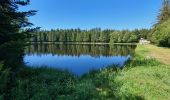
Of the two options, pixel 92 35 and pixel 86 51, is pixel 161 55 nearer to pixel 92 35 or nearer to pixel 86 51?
pixel 86 51

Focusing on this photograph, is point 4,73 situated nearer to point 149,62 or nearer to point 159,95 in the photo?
point 159,95

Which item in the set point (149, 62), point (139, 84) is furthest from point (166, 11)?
point (139, 84)

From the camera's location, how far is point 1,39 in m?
14.0

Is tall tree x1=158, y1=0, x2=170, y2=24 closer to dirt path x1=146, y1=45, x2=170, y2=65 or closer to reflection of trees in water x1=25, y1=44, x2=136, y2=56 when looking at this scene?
reflection of trees in water x1=25, y1=44, x2=136, y2=56

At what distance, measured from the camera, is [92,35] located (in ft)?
429

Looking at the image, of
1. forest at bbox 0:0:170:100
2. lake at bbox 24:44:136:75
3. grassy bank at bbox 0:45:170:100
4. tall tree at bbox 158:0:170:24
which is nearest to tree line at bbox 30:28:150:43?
tall tree at bbox 158:0:170:24

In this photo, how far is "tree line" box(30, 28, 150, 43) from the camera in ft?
376

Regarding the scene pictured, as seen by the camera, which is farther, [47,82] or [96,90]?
[47,82]

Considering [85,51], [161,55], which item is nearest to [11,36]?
[161,55]

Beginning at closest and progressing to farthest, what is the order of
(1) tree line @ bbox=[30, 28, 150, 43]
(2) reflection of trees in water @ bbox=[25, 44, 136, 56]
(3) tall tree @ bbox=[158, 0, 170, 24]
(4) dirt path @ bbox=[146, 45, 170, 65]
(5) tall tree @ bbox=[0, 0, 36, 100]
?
1. (5) tall tree @ bbox=[0, 0, 36, 100]
2. (4) dirt path @ bbox=[146, 45, 170, 65]
3. (2) reflection of trees in water @ bbox=[25, 44, 136, 56]
4. (3) tall tree @ bbox=[158, 0, 170, 24]
5. (1) tree line @ bbox=[30, 28, 150, 43]

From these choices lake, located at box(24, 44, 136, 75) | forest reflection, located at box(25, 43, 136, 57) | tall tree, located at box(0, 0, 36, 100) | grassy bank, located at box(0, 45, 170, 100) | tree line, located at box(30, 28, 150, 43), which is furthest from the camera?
tree line, located at box(30, 28, 150, 43)

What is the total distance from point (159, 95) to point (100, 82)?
2.99 meters

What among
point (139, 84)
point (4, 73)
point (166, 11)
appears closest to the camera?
point (4, 73)

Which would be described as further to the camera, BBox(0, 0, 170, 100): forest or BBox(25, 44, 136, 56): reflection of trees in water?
BBox(25, 44, 136, 56): reflection of trees in water
